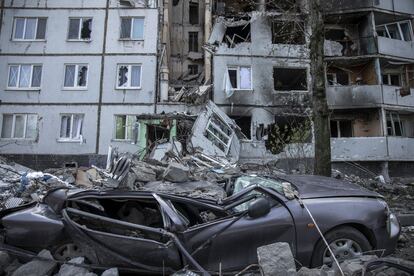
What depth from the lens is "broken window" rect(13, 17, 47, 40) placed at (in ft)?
74.5

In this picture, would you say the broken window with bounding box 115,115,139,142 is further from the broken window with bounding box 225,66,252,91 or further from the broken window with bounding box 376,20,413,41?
the broken window with bounding box 376,20,413,41

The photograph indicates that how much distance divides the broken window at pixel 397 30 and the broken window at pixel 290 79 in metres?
6.77

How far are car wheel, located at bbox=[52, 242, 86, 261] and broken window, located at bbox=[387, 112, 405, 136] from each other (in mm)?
22355

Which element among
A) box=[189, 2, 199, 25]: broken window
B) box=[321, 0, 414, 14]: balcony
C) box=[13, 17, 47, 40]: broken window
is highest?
box=[189, 2, 199, 25]: broken window

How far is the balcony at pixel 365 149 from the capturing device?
67.4 feet

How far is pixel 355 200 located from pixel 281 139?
15948mm

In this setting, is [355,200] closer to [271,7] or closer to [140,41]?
[140,41]

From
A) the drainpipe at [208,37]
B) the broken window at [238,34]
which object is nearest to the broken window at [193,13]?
the drainpipe at [208,37]

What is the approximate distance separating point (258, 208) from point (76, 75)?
794 inches

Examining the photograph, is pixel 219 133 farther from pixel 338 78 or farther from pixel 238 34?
pixel 338 78

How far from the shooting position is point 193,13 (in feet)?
99.1

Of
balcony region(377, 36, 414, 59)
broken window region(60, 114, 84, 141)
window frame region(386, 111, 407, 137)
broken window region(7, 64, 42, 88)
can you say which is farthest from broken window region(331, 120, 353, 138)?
broken window region(7, 64, 42, 88)

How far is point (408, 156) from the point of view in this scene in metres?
21.1

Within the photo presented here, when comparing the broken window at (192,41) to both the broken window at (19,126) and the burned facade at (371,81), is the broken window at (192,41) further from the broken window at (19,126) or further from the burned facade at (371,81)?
the broken window at (19,126)
